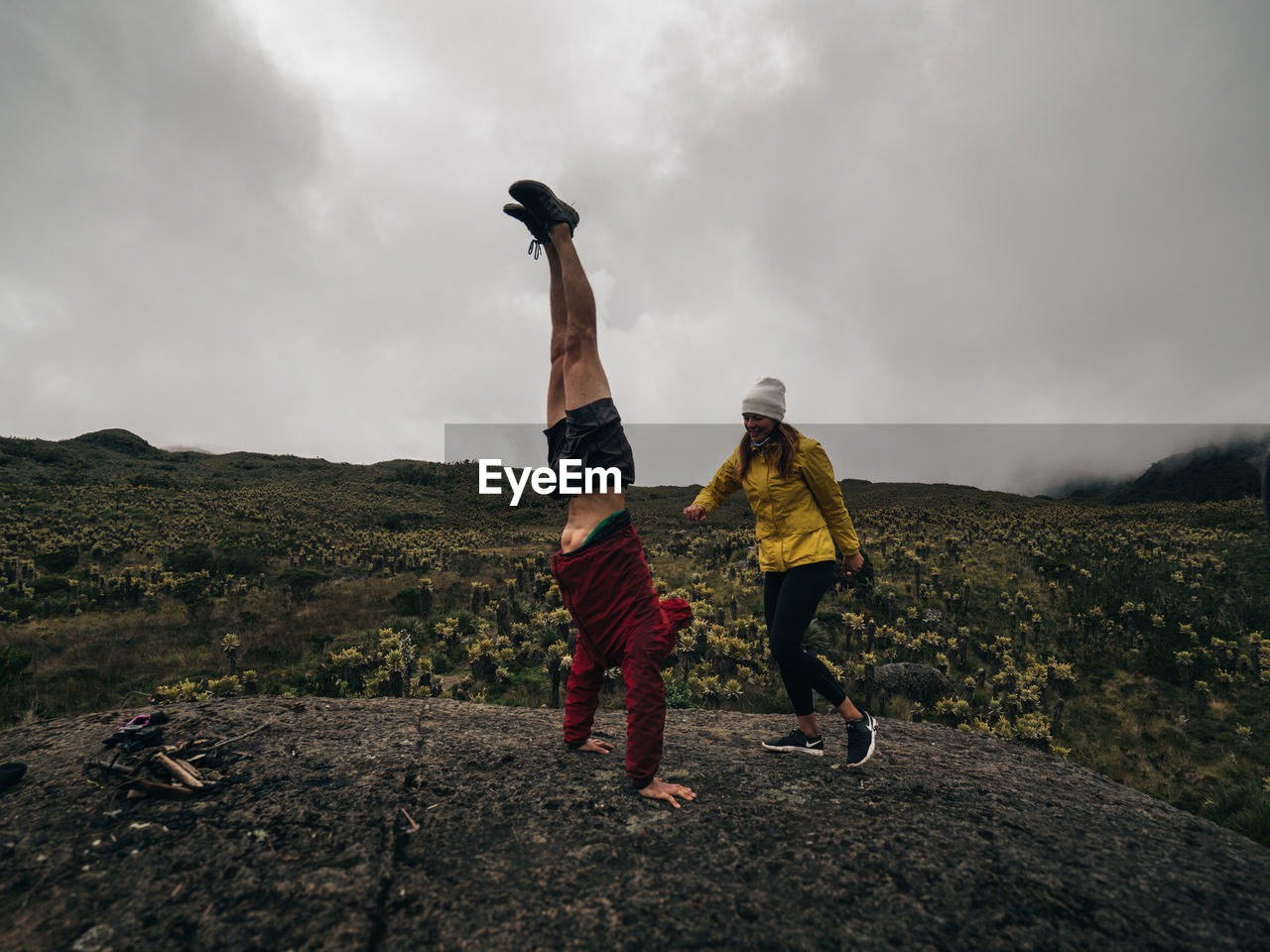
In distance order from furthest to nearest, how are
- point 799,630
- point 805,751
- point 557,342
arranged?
point 805,751
point 799,630
point 557,342

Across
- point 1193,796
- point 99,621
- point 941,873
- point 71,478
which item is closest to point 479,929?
point 941,873

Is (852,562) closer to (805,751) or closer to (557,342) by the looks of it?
(805,751)

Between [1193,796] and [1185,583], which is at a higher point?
[1185,583]

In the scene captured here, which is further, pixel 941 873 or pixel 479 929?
pixel 941 873

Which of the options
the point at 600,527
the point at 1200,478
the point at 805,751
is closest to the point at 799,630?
the point at 805,751

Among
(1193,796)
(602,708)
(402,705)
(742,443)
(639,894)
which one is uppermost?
(742,443)

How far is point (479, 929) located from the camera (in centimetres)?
201

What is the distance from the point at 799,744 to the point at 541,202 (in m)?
4.42

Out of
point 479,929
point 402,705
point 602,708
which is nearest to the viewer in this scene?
point 479,929

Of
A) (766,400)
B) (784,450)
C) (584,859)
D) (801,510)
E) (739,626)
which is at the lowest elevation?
(739,626)

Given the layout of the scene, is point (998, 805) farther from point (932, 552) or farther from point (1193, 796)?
point (932, 552)

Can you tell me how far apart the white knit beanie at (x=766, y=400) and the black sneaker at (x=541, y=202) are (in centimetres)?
170

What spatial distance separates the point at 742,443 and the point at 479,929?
10.8ft

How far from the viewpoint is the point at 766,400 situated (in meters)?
3.86
